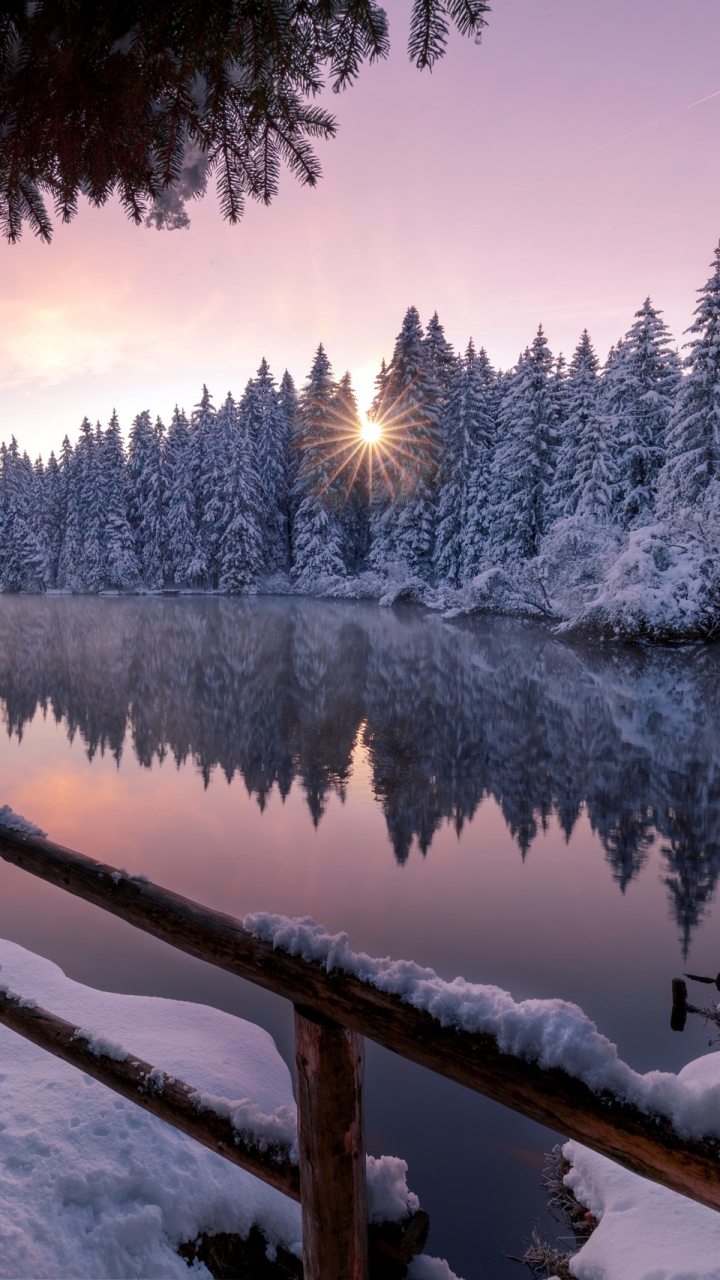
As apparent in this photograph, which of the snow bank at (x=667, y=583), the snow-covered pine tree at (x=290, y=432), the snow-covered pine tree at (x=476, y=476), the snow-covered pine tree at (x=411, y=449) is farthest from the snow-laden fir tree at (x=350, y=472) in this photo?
the snow bank at (x=667, y=583)

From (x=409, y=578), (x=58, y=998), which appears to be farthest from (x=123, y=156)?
(x=409, y=578)

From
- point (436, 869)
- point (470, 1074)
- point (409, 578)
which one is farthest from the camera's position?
point (409, 578)

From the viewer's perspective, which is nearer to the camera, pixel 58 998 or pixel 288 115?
pixel 288 115

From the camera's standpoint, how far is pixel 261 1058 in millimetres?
5422

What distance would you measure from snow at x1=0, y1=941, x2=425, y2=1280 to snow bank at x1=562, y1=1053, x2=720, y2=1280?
1251 mm

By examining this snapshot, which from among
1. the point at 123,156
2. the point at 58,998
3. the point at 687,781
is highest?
the point at 123,156

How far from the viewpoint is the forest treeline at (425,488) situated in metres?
31.3

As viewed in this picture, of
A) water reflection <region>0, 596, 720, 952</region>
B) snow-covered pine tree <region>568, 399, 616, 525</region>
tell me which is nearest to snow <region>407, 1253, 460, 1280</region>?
water reflection <region>0, 596, 720, 952</region>

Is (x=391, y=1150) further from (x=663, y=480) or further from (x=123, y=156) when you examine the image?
(x=663, y=480)

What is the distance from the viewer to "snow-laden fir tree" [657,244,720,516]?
30.8m

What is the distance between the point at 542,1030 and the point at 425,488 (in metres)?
49.3

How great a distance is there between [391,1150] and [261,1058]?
3.92 ft

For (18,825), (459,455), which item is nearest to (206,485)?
(459,455)

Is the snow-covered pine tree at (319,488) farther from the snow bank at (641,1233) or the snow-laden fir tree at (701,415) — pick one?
the snow bank at (641,1233)
